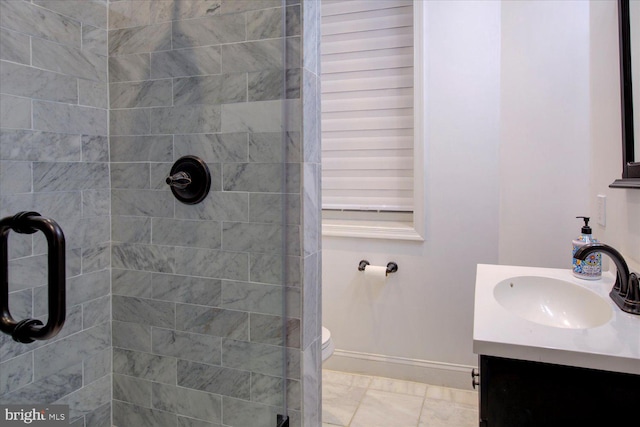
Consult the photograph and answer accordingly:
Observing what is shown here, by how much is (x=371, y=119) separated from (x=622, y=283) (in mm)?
1638

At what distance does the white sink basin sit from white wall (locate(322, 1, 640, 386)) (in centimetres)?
80

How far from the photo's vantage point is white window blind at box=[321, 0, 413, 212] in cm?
248

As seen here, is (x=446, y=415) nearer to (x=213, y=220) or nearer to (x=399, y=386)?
(x=399, y=386)

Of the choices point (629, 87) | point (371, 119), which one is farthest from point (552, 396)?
point (371, 119)

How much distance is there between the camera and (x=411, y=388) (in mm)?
2416

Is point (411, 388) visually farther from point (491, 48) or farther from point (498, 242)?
point (491, 48)

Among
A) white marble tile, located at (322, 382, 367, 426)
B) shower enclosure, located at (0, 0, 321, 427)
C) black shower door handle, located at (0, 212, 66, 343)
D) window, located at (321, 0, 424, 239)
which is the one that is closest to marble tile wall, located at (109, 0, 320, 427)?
shower enclosure, located at (0, 0, 321, 427)

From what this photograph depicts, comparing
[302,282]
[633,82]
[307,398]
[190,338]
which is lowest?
[307,398]

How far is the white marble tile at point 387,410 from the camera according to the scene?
2092mm

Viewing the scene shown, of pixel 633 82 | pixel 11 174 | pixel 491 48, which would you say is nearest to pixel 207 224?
pixel 11 174

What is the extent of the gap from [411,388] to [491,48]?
1.91 m

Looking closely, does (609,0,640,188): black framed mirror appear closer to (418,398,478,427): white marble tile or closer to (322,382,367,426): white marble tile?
(418,398,478,427): white marble tile

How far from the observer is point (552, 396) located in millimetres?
941

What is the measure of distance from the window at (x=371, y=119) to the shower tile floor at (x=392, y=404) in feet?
2.84
